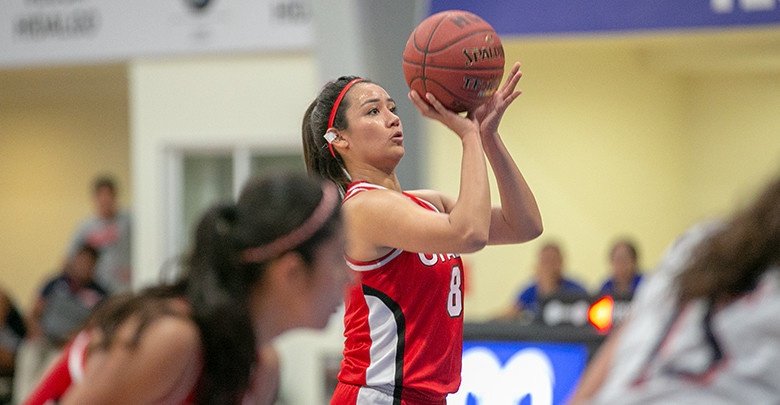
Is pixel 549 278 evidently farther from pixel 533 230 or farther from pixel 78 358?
pixel 78 358

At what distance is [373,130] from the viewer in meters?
3.84

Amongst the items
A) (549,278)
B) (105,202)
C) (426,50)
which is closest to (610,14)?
(549,278)

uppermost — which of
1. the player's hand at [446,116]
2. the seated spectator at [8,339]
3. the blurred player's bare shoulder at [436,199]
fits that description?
the player's hand at [446,116]

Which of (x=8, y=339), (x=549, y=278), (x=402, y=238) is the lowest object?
(x=8, y=339)

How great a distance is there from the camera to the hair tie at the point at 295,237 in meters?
2.49

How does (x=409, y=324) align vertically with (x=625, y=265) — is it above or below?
above

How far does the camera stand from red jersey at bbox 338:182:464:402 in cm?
374

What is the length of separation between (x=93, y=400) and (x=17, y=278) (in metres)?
14.2

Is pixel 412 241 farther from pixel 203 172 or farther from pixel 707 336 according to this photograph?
pixel 203 172

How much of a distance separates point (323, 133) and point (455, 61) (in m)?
0.46

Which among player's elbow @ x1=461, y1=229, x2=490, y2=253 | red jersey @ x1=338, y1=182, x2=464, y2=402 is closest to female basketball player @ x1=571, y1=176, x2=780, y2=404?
player's elbow @ x1=461, y1=229, x2=490, y2=253

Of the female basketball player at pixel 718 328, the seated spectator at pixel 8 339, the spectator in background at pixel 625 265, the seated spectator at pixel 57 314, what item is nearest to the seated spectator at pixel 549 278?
the spectator in background at pixel 625 265

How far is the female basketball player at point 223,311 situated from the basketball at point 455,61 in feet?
4.41

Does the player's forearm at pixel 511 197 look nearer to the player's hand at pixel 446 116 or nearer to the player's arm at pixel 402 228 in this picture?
the player's hand at pixel 446 116
